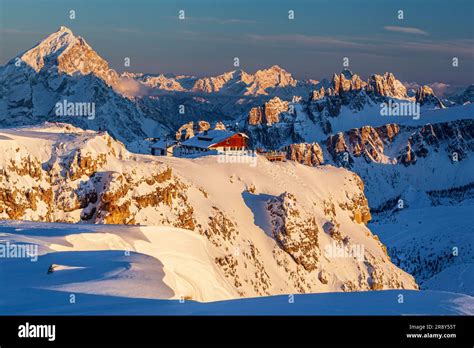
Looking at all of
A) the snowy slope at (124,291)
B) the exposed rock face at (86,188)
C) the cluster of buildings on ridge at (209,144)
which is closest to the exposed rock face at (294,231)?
the exposed rock face at (86,188)

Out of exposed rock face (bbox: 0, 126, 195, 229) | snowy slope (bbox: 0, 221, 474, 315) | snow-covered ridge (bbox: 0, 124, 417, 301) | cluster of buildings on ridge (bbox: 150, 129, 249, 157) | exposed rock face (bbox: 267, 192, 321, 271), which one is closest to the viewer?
snowy slope (bbox: 0, 221, 474, 315)

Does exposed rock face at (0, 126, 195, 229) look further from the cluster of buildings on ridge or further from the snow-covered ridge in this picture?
the cluster of buildings on ridge

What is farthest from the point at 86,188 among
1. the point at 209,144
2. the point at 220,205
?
the point at 209,144

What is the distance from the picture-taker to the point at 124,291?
21594 mm

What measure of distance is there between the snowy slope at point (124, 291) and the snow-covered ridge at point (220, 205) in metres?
1.93

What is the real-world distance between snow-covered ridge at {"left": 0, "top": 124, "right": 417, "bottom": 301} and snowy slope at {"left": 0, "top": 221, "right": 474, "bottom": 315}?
193 centimetres

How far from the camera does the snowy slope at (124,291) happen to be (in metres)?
18.0

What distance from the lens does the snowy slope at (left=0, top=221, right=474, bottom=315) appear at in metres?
18.0

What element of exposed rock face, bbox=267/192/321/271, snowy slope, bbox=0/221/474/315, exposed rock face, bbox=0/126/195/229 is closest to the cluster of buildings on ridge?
exposed rock face, bbox=267/192/321/271

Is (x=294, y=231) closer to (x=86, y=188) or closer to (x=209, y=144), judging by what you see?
(x=86, y=188)

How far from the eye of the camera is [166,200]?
224 feet

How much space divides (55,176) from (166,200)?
1331 cm
